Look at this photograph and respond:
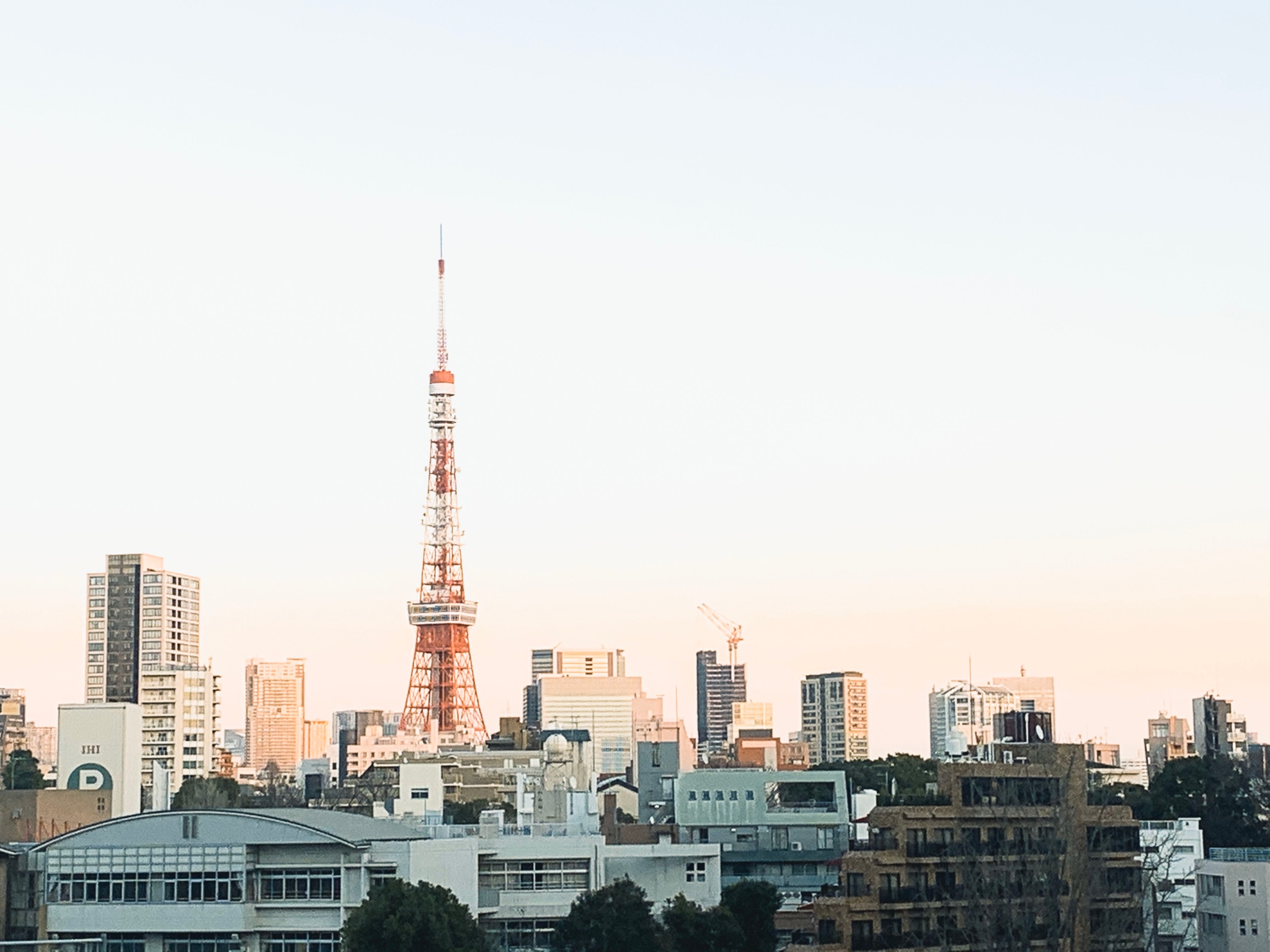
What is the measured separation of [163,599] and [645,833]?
3394 inches

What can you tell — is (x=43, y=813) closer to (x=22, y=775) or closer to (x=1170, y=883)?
(x=22, y=775)

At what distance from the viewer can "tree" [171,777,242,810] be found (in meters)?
87.4

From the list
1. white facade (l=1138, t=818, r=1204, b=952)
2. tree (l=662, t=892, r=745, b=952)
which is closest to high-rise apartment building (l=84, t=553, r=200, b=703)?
white facade (l=1138, t=818, r=1204, b=952)

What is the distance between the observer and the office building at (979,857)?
150 ft

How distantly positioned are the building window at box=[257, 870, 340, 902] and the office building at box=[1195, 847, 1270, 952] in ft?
85.4

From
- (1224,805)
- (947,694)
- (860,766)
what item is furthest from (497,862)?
(947,694)

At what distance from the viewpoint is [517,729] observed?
13600 cm

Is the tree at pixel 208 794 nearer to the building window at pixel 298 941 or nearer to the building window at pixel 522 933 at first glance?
the building window at pixel 298 941

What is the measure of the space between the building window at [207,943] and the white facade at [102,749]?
3667cm

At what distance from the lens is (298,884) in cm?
5019

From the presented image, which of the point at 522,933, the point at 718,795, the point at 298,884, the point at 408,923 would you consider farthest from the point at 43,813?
the point at 408,923

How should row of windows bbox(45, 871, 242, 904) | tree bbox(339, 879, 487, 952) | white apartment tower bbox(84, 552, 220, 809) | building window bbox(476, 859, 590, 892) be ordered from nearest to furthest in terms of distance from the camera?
tree bbox(339, 879, 487, 952) → row of windows bbox(45, 871, 242, 904) → building window bbox(476, 859, 590, 892) → white apartment tower bbox(84, 552, 220, 809)

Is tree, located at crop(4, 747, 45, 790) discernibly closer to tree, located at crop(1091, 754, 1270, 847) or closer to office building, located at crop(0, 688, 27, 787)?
office building, located at crop(0, 688, 27, 787)

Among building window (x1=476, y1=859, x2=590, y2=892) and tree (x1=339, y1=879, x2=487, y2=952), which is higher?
building window (x1=476, y1=859, x2=590, y2=892)
